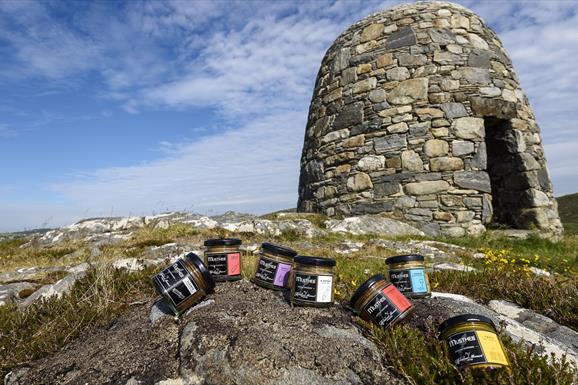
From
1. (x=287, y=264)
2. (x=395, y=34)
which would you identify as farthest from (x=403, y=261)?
(x=395, y=34)

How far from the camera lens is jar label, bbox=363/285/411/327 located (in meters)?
2.49

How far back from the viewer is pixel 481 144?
30.1 feet

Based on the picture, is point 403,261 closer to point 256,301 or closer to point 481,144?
point 256,301

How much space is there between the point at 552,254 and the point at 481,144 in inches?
119

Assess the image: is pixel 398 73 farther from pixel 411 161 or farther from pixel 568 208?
pixel 568 208

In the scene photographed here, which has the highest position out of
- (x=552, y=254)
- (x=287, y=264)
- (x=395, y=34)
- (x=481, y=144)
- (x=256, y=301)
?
(x=395, y=34)

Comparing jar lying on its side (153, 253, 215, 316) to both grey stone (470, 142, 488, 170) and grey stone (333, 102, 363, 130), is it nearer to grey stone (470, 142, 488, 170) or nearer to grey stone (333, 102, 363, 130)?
grey stone (333, 102, 363, 130)

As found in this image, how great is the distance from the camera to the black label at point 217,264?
10.3 feet

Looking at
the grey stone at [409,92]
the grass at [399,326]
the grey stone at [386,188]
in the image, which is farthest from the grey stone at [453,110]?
the grass at [399,326]

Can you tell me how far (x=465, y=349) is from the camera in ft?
7.07

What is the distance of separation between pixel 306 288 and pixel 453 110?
8.04 m

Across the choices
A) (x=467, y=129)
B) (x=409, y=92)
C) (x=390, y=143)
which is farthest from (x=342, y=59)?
(x=467, y=129)

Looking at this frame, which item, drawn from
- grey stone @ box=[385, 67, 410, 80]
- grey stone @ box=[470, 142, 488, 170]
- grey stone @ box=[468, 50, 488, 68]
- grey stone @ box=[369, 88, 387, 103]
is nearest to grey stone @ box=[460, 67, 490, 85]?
grey stone @ box=[468, 50, 488, 68]

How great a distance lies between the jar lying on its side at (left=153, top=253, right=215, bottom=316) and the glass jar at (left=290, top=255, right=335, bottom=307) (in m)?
0.65
